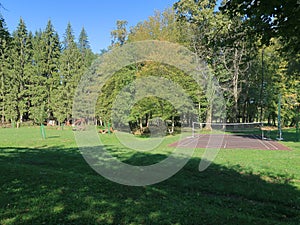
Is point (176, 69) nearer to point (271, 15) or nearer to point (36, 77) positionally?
point (271, 15)

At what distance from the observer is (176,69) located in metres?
27.5

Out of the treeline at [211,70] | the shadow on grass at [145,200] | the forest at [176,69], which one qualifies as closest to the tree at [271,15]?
the forest at [176,69]

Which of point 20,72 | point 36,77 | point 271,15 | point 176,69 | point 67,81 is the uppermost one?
point 20,72

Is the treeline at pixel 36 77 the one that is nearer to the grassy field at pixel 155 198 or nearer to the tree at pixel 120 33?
the tree at pixel 120 33

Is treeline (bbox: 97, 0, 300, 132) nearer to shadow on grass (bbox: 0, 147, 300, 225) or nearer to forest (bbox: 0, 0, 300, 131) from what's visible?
forest (bbox: 0, 0, 300, 131)

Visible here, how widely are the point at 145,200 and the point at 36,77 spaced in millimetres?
51629

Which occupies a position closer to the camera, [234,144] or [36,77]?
[234,144]

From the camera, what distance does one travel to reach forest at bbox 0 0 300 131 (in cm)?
1202

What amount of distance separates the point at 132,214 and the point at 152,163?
19.2 ft

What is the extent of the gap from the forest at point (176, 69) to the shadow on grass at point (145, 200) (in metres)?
3.39

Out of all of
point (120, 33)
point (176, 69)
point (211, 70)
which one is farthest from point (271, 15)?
point (120, 33)

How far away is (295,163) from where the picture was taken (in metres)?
10.6

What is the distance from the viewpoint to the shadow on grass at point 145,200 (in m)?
4.47

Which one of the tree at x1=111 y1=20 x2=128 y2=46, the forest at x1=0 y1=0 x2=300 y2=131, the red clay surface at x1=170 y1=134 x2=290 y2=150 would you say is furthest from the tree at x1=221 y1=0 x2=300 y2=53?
the tree at x1=111 y1=20 x2=128 y2=46
